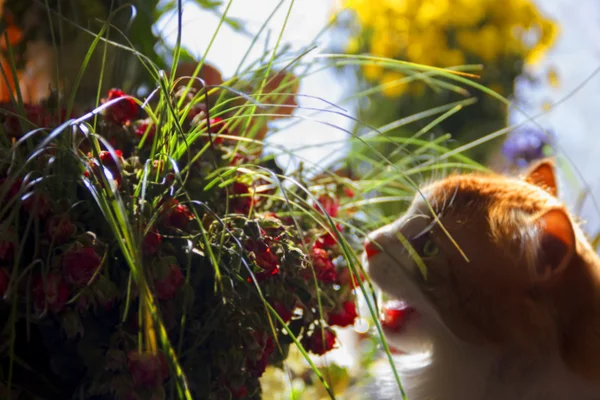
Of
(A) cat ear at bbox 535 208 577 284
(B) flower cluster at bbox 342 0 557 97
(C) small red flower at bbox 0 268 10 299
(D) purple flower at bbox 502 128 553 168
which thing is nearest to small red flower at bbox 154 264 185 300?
(C) small red flower at bbox 0 268 10 299

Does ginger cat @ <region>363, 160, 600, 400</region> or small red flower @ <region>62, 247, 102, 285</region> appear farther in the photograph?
ginger cat @ <region>363, 160, 600, 400</region>

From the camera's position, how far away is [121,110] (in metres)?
0.58

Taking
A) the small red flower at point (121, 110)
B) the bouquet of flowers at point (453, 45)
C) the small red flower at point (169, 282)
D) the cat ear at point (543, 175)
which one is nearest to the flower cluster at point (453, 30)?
the bouquet of flowers at point (453, 45)

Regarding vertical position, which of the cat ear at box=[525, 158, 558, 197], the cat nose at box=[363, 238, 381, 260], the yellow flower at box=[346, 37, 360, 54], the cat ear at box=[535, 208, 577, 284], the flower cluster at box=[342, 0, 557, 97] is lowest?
the cat nose at box=[363, 238, 381, 260]

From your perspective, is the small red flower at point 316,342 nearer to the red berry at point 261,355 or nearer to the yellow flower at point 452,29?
the red berry at point 261,355

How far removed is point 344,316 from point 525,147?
0.59 metres

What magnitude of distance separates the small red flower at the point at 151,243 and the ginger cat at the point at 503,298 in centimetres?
21

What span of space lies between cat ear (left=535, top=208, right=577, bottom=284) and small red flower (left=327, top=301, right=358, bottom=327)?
0.61 ft

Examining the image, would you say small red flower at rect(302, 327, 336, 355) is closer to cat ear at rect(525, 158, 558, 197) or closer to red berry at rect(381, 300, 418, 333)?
red berry at rect(381, 300, 418, 333)

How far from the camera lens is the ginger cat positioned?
60 cm

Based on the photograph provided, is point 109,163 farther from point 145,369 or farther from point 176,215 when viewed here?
point 145,369

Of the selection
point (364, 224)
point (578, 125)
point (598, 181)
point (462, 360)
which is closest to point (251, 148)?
point (364, 224)

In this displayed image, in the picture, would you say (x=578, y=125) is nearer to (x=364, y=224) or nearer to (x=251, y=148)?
(x=364, y=224)

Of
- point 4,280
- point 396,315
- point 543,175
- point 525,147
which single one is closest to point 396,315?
point 396,315
